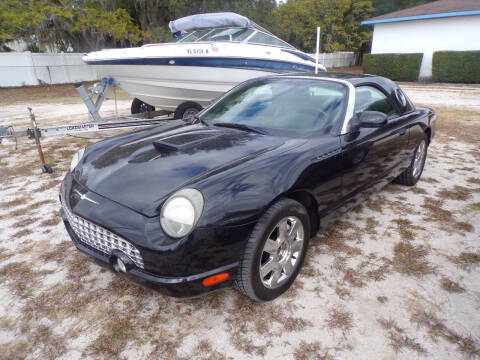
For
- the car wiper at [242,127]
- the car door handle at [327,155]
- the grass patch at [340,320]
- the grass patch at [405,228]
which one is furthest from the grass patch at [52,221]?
the grass patch at [405,228]

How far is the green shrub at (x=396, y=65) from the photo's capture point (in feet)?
63.2

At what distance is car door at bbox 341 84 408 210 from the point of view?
2.79 meters

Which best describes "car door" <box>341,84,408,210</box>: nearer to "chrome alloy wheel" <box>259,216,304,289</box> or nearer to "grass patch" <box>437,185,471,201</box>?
"chrome alloy wheel" <box>259,216,304,289</box>

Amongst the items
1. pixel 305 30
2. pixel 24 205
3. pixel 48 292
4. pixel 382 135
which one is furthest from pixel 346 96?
pixel 305 30

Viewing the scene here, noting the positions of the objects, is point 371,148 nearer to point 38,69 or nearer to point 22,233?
point 22,233

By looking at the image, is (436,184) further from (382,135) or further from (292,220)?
(292,220)

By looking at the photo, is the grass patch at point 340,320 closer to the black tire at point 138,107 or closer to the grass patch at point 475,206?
the grass patch at point 475,206

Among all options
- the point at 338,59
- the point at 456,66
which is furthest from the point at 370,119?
the point at 338,59

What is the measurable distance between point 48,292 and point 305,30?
32.4m

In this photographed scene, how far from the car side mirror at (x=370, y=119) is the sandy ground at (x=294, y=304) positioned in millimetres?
1052

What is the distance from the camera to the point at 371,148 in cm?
301

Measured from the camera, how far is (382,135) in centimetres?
318

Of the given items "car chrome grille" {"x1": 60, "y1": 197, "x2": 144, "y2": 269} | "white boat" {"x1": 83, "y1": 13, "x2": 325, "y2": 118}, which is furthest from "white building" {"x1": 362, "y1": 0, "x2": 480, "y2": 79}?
"car chrome grille" {"x1": 60, "y1": 197, "x2": 144, "y2": 269}

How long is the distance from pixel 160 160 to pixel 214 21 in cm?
574
